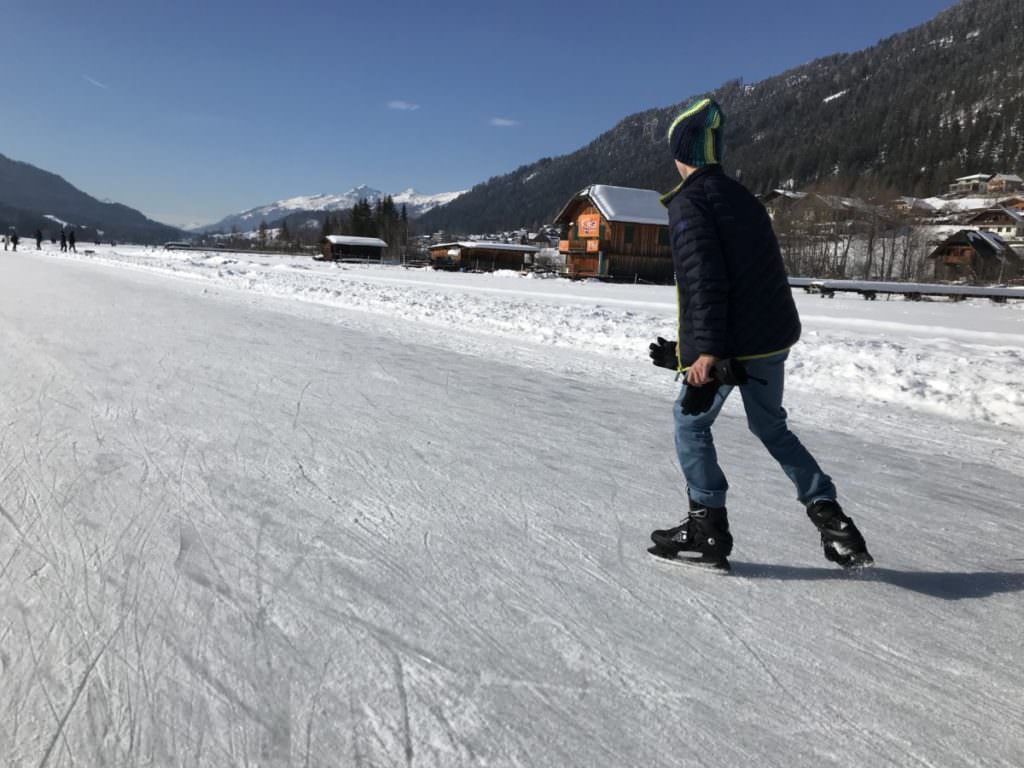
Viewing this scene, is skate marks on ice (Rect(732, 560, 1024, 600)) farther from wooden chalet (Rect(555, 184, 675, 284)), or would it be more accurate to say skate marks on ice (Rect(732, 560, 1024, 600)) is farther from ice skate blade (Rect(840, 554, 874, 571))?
wooden chalet (Rect(555, 184, 675, 284))

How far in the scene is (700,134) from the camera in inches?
89.8

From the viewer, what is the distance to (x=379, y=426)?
4.37 metres

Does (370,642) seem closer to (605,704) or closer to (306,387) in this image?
(605,704)


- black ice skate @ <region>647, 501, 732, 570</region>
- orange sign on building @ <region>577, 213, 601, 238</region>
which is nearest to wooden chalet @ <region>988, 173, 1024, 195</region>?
orange sign on building @ <region>577, 213, 601, 238</region>

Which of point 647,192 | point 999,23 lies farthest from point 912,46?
point 647,192

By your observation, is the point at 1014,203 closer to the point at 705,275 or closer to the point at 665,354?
the point at 665,354

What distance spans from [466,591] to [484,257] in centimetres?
6626

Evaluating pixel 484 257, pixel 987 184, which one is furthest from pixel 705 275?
pixel 987 184

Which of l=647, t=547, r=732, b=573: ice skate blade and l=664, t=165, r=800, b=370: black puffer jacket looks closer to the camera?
l=664, t=165, r=800, b=370: black puffer jacket

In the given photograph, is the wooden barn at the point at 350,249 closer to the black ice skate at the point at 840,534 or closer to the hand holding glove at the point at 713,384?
the hand holding glove at the point at 713,384

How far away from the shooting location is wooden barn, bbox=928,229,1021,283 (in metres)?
41.6

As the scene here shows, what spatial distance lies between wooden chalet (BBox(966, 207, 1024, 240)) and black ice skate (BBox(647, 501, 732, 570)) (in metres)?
89.0

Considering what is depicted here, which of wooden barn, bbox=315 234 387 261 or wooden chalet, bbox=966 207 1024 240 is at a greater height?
wooden chalet, bbox=966 207 1024 240

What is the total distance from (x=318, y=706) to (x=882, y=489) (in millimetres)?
3402
